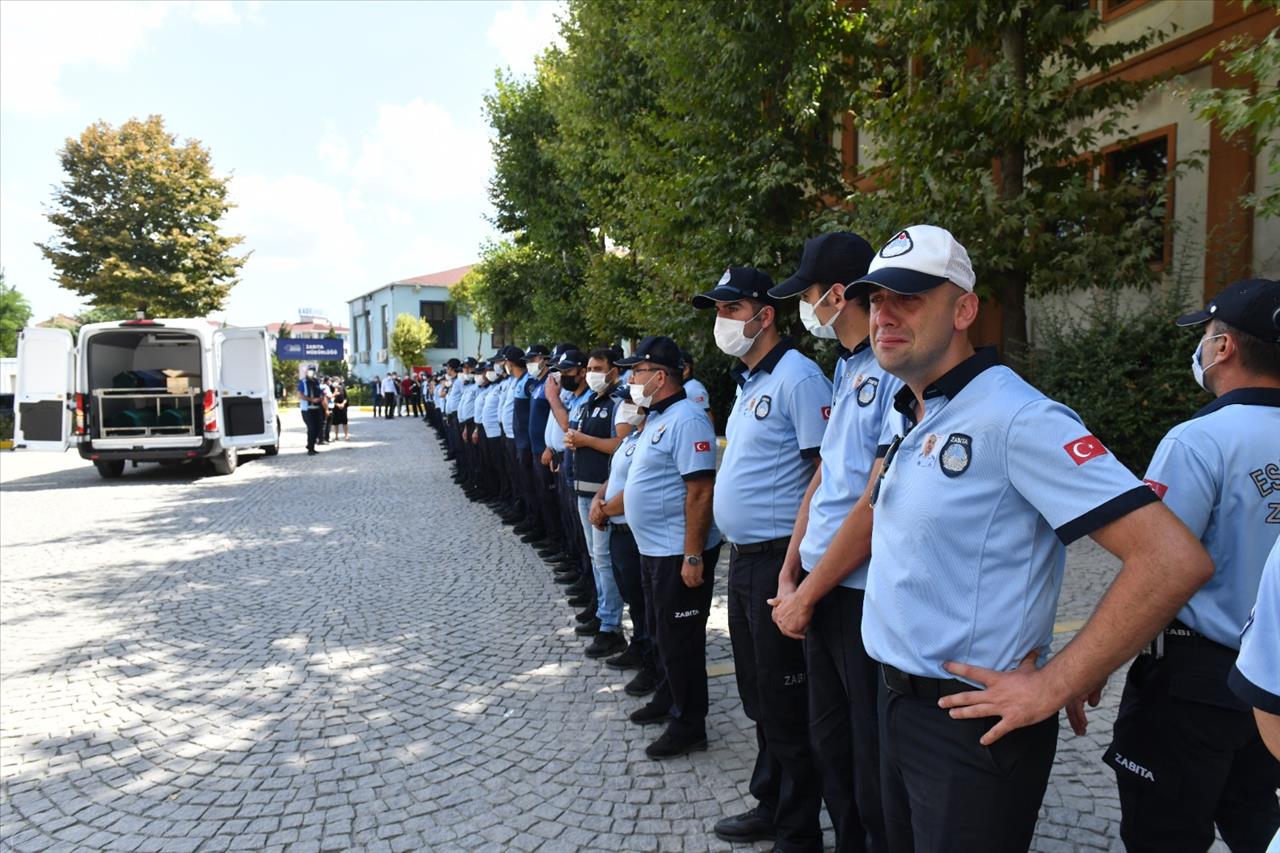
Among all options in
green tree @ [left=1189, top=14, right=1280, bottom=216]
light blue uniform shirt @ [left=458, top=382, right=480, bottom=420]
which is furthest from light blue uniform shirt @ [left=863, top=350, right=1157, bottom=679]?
light blue uniform shirt @ [left=458, top=382, right=480, bottom=420]

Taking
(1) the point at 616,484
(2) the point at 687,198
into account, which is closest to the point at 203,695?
(1) the point at 616,484

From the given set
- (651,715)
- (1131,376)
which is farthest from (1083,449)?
(1131,376)

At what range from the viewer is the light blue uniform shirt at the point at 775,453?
308 cm

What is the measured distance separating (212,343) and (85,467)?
5934mm

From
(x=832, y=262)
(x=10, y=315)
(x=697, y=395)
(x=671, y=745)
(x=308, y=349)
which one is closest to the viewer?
(x=832, y=262)

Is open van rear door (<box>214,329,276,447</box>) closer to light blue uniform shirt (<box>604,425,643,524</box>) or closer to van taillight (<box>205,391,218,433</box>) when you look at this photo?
van taillight (<box>205,391,218,433</box>)

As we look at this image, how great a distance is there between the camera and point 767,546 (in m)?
3.10

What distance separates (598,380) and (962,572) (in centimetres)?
476

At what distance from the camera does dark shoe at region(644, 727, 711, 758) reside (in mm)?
3838

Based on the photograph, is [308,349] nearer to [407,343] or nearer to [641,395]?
[407,343]

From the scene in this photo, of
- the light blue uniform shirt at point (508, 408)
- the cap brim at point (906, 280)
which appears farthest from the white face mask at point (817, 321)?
the light blue uniform shirt at point (508, 408)

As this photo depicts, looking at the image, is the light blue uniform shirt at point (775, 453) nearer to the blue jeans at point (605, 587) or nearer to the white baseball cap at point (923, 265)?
the white baseball cap at point (923, 265)

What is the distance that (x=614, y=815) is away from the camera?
333 centimetres

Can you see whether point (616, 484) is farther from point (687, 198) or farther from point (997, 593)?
point (687, 198)
